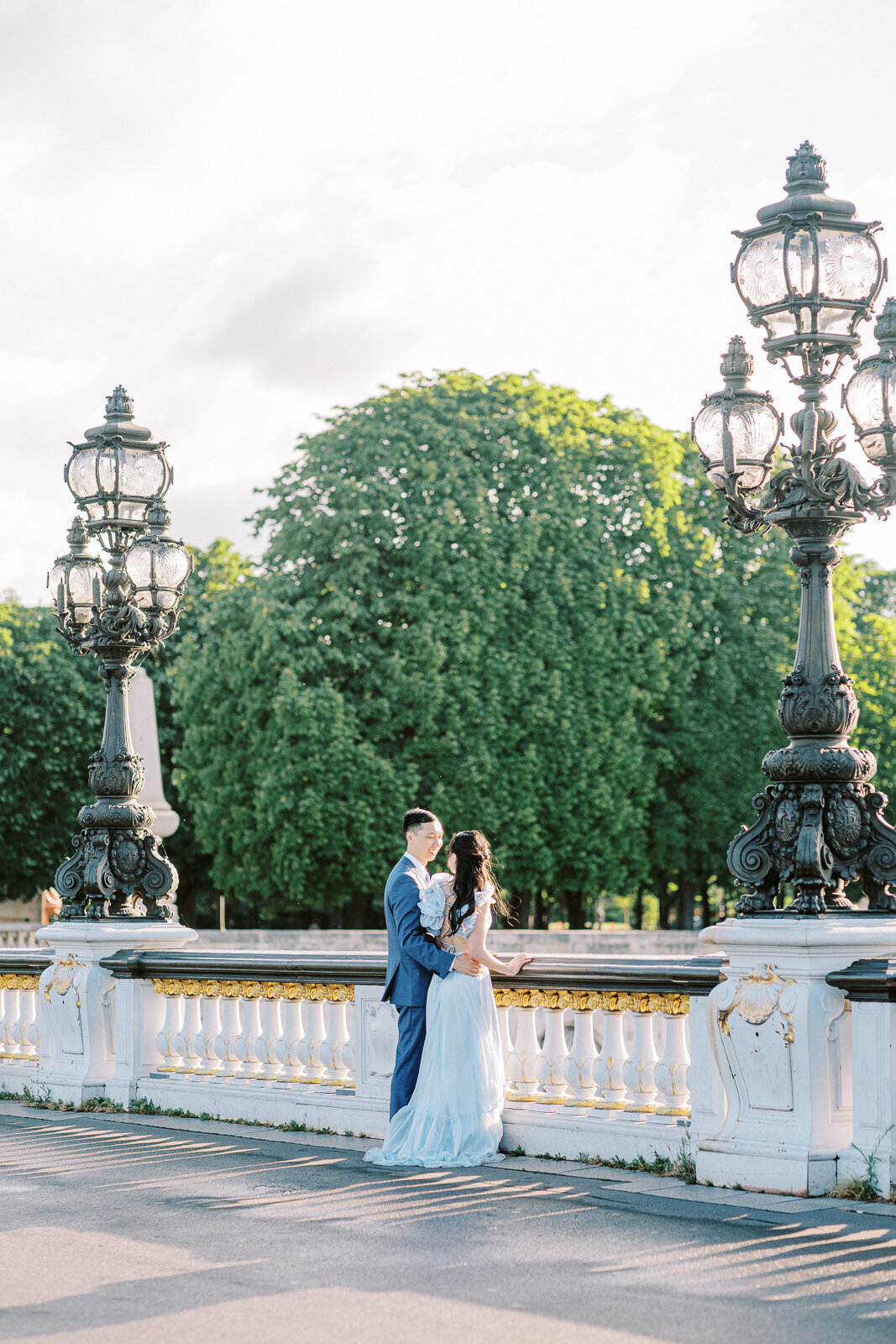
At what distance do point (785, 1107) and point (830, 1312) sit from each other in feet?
8.40

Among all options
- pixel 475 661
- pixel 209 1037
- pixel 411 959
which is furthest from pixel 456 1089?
pixel 475 661

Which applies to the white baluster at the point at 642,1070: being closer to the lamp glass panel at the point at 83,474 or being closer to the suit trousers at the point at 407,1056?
the suit trousers at the point at 407,1056

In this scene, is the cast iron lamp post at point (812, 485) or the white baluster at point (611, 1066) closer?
the cast iron lamp post at point (812, 485)

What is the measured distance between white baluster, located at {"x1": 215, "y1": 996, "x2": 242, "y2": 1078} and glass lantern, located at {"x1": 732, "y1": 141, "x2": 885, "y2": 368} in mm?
5929

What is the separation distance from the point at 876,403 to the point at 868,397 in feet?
0.17

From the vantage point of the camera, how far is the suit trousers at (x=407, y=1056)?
10.4 metres

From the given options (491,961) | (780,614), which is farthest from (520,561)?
(491,961)

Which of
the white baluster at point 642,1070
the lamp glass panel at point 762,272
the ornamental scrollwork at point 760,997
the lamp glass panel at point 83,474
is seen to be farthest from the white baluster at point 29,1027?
the lamp glass panel at point 762,272

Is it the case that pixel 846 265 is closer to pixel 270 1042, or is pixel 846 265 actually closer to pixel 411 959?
pixel 411 959

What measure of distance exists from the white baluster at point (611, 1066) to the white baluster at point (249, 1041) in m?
3.05

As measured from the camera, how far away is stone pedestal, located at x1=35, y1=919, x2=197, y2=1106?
13641 mm

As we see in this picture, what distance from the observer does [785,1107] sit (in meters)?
8.93

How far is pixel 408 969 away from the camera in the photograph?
10.5 m

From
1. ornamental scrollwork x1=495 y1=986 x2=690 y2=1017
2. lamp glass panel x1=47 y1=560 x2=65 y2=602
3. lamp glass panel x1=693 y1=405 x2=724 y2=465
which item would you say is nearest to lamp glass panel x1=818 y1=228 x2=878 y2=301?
lamp glass panel x1=693 y1=405 x2=724 y2=465
